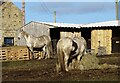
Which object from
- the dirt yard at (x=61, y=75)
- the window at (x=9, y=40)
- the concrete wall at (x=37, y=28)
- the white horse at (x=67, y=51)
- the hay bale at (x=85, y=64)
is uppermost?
the concrete wall at (x=37, y=28)

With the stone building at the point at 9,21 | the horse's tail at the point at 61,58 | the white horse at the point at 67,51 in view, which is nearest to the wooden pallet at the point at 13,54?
the white horse at the point at 67,51

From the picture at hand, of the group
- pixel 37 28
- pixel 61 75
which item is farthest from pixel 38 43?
pixel 37 28

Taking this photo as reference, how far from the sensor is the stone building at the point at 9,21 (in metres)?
54.6

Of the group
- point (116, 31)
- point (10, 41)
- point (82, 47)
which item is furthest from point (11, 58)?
point (10, 41)

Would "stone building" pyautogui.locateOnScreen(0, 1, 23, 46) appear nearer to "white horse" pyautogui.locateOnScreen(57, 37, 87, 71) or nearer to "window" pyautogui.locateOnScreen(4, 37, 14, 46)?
"window" pyautogui.locateOnScreen(4, 37, 14, 46)

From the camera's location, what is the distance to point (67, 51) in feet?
54.5

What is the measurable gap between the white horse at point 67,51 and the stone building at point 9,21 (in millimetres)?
36916

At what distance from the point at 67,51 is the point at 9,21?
40989 millimetres

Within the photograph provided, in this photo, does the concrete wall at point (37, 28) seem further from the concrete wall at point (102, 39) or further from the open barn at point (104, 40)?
the open barn at point (104, 40)

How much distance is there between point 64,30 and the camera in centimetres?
3859

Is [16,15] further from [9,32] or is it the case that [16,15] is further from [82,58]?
[82,58]

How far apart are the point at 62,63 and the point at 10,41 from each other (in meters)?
40.0

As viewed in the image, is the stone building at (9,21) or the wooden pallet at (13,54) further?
the stone building at (9,21)

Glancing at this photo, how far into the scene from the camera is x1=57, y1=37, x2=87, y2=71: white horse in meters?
16.3
